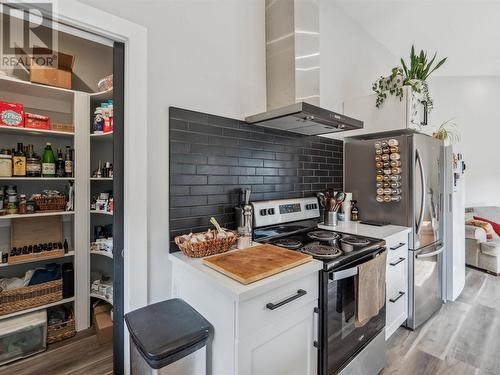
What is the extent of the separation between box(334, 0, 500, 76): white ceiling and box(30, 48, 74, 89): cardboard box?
2561 millimetres

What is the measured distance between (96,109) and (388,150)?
102 inches

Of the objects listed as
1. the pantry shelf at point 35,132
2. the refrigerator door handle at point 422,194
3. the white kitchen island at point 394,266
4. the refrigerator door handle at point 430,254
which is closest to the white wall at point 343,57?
the refrigerator door handle at point 422,194

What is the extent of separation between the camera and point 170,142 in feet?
4.59

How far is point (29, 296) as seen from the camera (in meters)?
1.87

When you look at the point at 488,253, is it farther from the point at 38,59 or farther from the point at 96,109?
the point at 38,59

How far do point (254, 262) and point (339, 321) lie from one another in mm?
603

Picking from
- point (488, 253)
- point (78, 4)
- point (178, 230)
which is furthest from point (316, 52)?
point (488, 253)

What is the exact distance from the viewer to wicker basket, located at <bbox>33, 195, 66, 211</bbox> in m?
1.96

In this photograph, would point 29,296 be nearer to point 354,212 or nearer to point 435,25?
point 354,212

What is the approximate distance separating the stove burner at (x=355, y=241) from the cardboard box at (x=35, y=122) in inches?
93.7

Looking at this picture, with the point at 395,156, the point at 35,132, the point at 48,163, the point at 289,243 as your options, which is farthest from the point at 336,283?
the point at 35,132

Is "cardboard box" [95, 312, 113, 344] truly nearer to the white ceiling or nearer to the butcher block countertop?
the butcher block countertop

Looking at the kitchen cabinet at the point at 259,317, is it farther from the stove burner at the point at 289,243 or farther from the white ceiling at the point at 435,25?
the white ceiling at the point at 435,25

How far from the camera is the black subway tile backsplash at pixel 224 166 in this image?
1.44m
